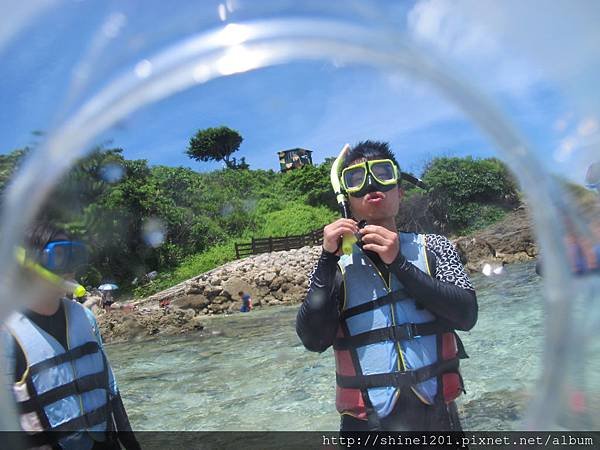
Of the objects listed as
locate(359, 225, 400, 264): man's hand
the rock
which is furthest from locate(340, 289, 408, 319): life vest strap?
the rock

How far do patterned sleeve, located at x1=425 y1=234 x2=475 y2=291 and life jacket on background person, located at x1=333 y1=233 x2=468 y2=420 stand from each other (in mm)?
67

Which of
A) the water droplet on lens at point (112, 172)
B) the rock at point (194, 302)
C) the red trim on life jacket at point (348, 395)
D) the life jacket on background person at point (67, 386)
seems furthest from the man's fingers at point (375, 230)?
the rock at point (194, 302)

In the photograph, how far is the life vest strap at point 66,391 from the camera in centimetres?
154

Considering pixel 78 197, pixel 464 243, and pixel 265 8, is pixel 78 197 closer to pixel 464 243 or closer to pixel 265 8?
pixel 265 8

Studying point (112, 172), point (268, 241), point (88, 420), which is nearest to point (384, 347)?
point (112, 172)

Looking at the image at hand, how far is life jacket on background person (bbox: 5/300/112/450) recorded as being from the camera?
5.10 feet

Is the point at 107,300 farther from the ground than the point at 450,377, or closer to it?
farther from the ground

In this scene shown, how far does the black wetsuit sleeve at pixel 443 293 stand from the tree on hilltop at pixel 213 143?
0.60 meters

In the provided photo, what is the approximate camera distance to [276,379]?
535 cm

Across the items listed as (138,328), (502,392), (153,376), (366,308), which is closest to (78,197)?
(366,308)

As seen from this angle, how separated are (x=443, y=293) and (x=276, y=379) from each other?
4149 millimetres

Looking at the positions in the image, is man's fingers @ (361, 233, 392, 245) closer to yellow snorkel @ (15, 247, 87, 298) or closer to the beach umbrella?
yellow snorkel @ (15, 247, 87, 298)

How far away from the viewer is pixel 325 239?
149 cm

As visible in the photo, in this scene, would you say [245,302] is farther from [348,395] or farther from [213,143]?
[213,143]
